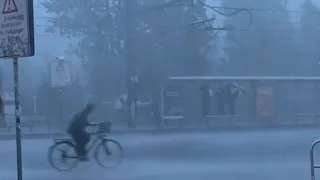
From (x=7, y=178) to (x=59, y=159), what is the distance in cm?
161

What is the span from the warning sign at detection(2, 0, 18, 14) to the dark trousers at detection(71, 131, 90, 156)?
7562 millimetres

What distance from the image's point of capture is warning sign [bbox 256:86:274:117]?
30.7m

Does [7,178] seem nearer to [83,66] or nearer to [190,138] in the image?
[190,138]

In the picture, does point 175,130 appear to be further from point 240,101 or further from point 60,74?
point 240,101

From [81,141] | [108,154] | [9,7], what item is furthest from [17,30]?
[108,154]

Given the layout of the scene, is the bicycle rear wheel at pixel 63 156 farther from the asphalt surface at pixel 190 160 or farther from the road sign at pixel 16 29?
the road sign at pixel 16 29

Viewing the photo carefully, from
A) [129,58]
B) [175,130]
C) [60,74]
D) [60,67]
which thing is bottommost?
[175,130]

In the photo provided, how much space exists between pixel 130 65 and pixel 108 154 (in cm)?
1554

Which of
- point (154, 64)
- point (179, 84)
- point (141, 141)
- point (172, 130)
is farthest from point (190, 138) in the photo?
point (154, 64)

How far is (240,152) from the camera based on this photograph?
56.6ft

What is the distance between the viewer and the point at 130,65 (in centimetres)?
2908

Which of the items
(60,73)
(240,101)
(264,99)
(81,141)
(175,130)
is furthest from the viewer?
(240,101)

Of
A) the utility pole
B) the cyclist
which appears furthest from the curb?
the cyclist

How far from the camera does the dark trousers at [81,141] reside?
1332 cm
